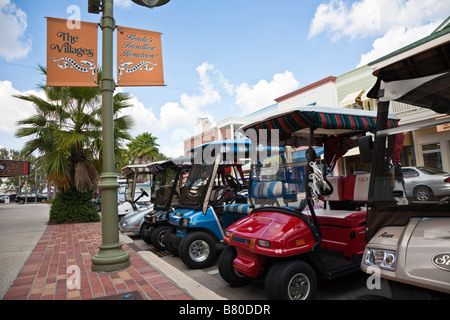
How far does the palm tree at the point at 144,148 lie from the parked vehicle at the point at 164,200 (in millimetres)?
28707

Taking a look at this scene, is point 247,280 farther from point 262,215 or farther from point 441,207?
point 441,207

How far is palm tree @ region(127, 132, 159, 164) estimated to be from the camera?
3684 cm

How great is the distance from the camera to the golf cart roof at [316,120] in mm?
3836

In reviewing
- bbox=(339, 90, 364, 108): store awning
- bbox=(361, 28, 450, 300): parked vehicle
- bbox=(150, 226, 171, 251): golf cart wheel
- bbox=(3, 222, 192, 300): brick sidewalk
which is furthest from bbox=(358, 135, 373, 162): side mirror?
bbox=(339, 90, 364, 108): store awning

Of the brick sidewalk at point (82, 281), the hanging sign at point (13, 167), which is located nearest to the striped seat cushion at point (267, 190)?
the brick sidewalk at point (82, 281)

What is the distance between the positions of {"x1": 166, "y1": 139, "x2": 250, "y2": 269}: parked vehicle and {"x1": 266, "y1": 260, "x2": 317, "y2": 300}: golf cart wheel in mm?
2429

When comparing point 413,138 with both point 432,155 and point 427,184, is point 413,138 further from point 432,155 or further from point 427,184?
point 427,184

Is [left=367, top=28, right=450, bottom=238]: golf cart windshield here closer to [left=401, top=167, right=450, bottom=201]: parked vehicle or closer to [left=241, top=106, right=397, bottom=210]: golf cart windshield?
[left=401, top=167, right=450, bottom=201]: parked vehicle

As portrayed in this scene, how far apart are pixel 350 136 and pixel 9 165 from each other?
31336 mm

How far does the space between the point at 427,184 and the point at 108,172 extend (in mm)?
4262

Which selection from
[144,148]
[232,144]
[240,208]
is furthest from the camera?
[144,148]

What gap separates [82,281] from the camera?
4195 mm

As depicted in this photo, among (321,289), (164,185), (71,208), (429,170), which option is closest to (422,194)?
A: (429,170)

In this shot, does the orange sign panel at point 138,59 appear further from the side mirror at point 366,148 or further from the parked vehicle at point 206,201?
the side mirror at point 366,148
